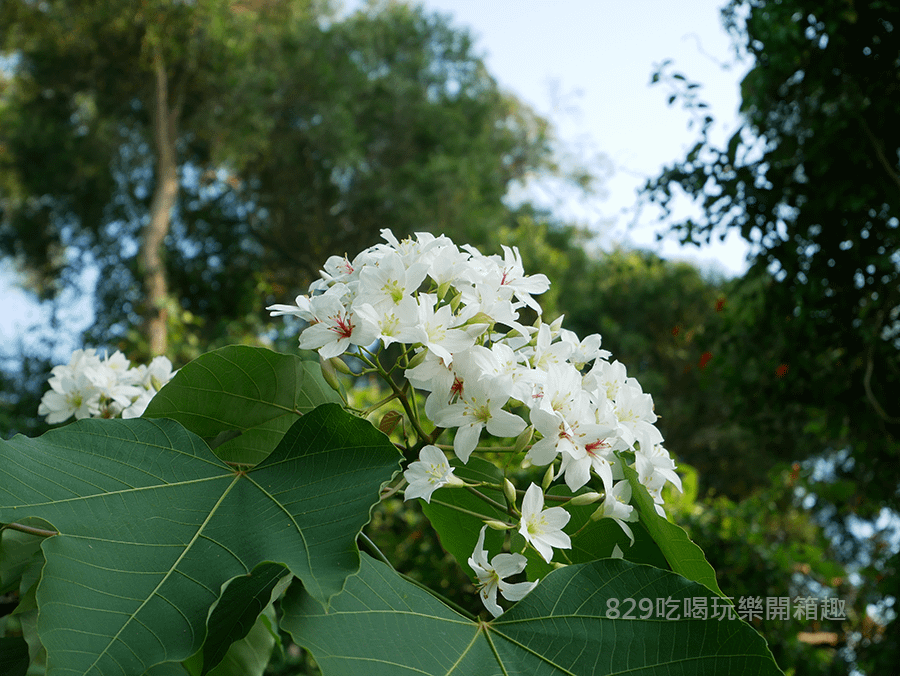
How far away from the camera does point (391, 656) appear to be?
40 cm

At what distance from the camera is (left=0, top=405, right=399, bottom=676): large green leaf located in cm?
37

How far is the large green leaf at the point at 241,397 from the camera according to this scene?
0.59m

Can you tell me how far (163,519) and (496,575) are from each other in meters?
0.24

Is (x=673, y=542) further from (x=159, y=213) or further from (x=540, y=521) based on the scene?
(x=159, y=213)

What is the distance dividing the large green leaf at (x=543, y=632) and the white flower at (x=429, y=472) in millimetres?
65

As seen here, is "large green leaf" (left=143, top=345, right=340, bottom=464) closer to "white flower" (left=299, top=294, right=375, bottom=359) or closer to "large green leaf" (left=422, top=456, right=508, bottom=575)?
"white flower" (left=299, top=294, right=375, bottom=359)

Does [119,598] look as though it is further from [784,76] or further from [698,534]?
[698,534]

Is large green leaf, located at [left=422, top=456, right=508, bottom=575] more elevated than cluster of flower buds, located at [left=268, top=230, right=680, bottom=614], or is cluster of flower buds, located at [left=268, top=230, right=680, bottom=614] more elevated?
cluster of flower buds, located at [left=268, top=230, right=680, bottom=614]

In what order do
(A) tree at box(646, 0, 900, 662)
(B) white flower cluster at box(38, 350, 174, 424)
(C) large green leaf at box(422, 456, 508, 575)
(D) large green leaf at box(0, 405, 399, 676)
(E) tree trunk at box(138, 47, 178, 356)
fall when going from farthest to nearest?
(E) tree trunk at box(138, 47, 178, 356)
(A) tree at box(646, 0, 900, 662)
(B) white flower cluster at box(38, 350, 174, 424)
(C) large green leaf at box(422, 456, 508, 575)
(D) large green leaf at box(0, 405, 399, 676)

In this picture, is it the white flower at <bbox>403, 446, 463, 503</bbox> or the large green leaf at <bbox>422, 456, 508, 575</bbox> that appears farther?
the large green leaf at <bbox>422, 456, 508, 575</bbox>

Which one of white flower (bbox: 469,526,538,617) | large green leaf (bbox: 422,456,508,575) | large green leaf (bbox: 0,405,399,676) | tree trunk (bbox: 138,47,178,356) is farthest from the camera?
tree trunk (bbox: 138,47,178,356)

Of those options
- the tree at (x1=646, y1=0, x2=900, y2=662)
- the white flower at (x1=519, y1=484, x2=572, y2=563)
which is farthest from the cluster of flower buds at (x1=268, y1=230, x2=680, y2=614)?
the tree at (x1=646, y1=0, x2=900, y2=662)

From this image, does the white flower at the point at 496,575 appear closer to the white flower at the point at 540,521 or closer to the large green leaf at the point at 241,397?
the white flower at the point at 540,521

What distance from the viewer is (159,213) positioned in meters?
7.61
